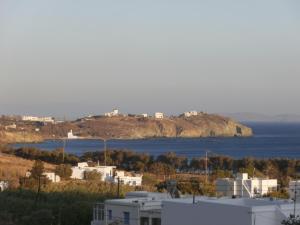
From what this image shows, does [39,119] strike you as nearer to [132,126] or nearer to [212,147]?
[132,126]

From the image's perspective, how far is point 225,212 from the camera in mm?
12250

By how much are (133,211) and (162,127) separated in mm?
133440

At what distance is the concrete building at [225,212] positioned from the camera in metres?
11.9

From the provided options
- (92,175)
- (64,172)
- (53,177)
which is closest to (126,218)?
(53,177)

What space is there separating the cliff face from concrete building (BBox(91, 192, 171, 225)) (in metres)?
122

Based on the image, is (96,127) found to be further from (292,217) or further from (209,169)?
(292,217)

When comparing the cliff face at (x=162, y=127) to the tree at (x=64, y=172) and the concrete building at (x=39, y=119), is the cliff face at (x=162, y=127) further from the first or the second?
the tree at (x=64, y=172)

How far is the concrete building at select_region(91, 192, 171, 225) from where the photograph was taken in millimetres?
16002

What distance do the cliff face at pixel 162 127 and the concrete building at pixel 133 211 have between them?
122 metres

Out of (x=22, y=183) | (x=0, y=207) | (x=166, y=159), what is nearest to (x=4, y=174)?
(x=22, y=183)

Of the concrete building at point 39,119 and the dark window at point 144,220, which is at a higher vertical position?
the concrete building at point 39,119

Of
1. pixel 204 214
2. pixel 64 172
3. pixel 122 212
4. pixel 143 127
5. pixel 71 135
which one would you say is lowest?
pixel 122 212

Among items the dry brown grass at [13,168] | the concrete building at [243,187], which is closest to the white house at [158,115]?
the dry brown grass at [13,168]

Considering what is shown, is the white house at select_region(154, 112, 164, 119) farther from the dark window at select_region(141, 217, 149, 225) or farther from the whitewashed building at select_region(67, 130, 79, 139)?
the dark window at select_region(141, 217, 149, 225)
